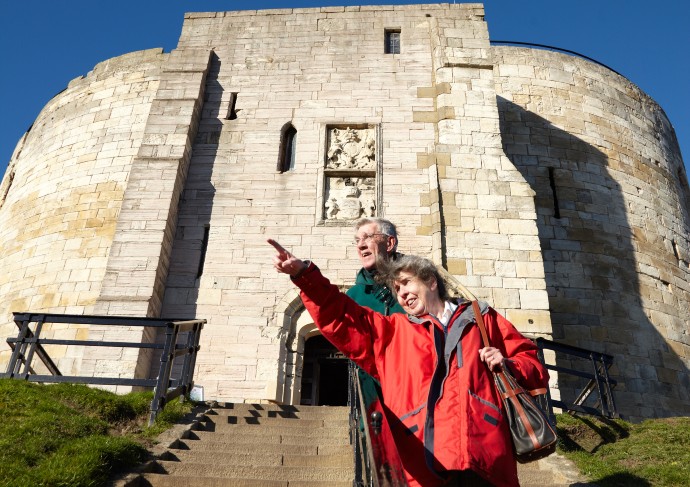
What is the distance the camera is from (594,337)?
33.0 ft

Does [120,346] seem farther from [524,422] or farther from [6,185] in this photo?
[6,185]

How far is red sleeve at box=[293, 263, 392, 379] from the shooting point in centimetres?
248

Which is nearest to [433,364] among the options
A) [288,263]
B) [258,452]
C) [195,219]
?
[288,263]

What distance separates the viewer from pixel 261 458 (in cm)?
470

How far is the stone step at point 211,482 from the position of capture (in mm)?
4098

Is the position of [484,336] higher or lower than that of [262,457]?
higher

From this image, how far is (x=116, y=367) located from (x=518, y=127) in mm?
9100

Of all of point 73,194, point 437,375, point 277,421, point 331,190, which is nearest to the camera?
point 437,375

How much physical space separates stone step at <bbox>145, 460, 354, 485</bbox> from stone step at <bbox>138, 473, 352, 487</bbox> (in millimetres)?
105

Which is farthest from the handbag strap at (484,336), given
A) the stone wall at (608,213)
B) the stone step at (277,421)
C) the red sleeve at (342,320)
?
the stone wall at (608,213)

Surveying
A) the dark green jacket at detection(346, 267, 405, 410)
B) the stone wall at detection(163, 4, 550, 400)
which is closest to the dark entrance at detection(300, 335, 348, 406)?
the stone wall at detection(163, 4, 550, 400)

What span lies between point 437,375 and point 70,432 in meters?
3.61

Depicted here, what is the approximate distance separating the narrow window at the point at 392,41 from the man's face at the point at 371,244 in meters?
8.71

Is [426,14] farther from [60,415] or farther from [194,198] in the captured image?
[60,415]
